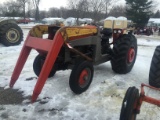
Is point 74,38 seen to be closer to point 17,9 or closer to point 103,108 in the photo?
point 103,108

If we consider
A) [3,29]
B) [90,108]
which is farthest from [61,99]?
[3,29]

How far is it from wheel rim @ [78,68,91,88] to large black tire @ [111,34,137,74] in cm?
128

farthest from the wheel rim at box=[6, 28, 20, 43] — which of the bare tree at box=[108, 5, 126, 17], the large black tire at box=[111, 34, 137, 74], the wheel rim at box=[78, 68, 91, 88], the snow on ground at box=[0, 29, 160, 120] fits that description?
the bare tree at box=[108, 5, 126, 17]

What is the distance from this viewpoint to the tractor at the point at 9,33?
11586 mm

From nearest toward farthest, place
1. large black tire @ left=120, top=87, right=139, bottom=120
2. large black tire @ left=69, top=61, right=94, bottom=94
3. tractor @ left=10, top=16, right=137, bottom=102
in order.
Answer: large black tire @ left=120, top=87, right=139, bottom=120 < tractor @ left=10, top=16, right=137, bottom=102 < large black tire @ left=69, top=61, right=94, bottom=94

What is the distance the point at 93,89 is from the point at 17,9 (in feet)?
202

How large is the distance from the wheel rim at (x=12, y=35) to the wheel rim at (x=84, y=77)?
7.94 metres

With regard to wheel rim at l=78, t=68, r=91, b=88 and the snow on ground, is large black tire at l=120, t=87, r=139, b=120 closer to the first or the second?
the snow on ground

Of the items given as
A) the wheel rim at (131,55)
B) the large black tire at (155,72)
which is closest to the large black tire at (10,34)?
the wheel rim at (131,55)

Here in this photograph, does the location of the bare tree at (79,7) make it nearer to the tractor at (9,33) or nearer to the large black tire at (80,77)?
the tractor at (9,33)

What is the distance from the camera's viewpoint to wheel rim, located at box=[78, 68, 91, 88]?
15.9 ft

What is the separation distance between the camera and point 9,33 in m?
11.8

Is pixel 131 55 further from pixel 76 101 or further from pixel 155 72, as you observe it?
pixel 76 101

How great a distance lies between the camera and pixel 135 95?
9.78ft
